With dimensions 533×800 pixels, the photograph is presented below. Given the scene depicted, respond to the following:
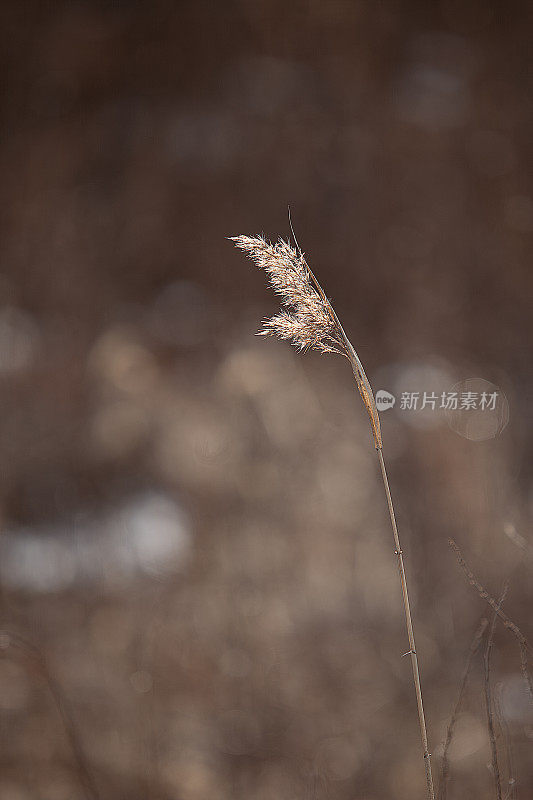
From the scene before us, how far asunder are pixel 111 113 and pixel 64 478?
2.57 feet

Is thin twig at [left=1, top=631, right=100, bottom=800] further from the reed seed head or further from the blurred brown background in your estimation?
the reed seed head

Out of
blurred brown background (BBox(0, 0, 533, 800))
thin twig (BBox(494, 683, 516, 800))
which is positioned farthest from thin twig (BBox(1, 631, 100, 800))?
thin twig (BBox(494, 683, 516, 800))

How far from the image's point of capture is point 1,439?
1409 mm

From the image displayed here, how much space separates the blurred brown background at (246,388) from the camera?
1291 mm

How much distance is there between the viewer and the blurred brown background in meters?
1.29

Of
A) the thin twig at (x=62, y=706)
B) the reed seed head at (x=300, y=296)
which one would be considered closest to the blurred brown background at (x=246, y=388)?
the thin twig at (x=62, y=706)

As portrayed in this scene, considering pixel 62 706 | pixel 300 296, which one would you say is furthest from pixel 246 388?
pixel 300 296

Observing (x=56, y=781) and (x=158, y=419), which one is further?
(x=158, y=419)

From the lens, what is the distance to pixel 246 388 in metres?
1.41

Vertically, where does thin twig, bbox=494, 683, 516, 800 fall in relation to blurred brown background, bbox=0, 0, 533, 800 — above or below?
below

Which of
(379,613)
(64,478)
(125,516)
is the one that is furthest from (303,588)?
(64,478)

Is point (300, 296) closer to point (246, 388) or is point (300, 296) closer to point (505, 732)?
point (246, 388)

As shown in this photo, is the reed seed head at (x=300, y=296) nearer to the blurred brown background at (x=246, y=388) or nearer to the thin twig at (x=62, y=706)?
the blurred brown background at (x=246, y=388)

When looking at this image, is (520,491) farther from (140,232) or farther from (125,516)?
(140,232)
